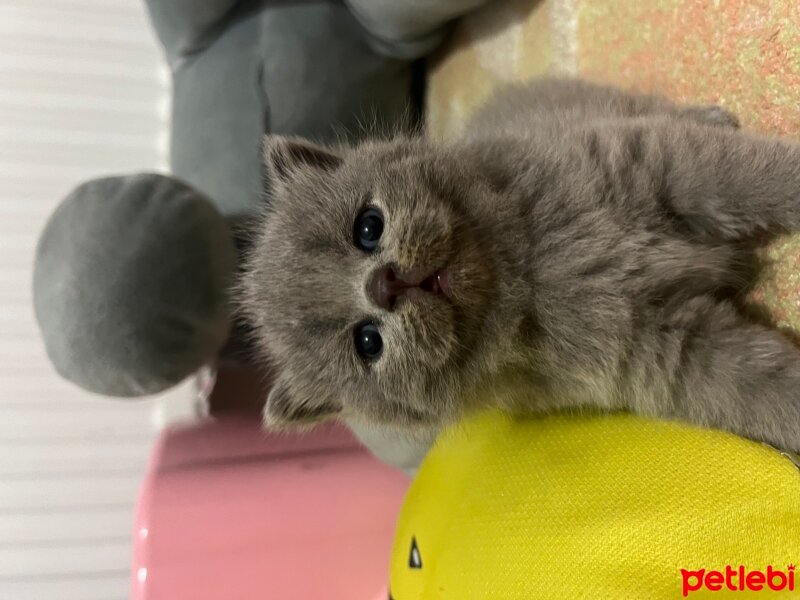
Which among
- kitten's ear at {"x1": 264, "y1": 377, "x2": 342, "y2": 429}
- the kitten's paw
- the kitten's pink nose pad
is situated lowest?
kitten's ear at {"x1": 264, "y1": 377, "x2": 342, "y2": 429}

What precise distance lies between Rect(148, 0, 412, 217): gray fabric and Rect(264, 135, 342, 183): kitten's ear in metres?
0.50

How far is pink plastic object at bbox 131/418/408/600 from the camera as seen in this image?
4.91ft

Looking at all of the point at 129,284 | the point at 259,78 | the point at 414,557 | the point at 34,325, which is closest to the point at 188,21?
the point at 259,78

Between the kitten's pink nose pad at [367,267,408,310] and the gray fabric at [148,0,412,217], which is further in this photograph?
the gray fabric at [148,0,412,217]

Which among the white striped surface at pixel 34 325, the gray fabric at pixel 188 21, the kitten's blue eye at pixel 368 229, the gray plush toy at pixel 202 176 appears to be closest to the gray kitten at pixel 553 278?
the kitten's blue eye at pixel 368 229

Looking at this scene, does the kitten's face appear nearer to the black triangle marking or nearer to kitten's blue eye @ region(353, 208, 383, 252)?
kitten's blue eye @ region(353, 208, 383, 252)

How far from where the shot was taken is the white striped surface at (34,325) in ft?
6.12

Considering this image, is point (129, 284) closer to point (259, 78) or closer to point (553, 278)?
point (259, 78)

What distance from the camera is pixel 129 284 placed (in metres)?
1.35

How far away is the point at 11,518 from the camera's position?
1.85 m

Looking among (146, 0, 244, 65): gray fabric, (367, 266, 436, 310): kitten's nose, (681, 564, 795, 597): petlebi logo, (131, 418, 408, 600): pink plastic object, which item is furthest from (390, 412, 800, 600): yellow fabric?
(146, 0, 244, 65): gray fabric

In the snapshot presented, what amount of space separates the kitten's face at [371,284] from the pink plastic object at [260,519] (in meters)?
0.59

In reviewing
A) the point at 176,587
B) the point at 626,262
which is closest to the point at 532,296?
the point at 626,262

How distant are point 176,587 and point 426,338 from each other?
1.00m
